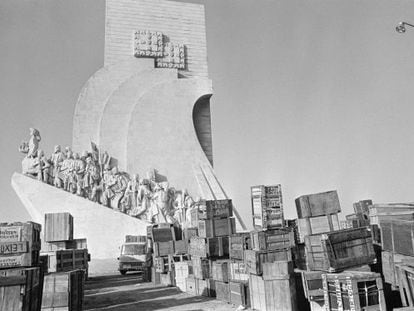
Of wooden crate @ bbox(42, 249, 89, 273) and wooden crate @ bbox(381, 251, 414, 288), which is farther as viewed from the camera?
wooden crate @ bbox(42, 249, 89, 273)

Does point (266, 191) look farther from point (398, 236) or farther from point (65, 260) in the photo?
point (65, 260)

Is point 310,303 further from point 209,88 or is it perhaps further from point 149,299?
point 209,88

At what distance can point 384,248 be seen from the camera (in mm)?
5977

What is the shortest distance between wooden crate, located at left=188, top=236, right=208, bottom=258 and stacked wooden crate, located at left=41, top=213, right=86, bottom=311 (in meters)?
2.39

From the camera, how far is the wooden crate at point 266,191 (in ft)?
24.7

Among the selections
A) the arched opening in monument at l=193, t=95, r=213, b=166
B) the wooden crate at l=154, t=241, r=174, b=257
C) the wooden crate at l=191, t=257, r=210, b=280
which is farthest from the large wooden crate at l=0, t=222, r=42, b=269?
the arched opening in monument at l=193, t=95, r=213, b=166

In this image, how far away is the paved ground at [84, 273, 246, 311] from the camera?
7129 mm

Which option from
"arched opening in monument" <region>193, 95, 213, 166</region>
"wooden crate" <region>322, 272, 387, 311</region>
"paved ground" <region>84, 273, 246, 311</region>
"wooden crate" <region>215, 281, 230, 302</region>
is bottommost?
"paved ground" <region>84, 273, 246, 311</region>

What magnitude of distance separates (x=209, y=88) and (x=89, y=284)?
59.3 feet

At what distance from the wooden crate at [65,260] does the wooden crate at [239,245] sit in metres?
3.58

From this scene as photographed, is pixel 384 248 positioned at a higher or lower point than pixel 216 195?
lower

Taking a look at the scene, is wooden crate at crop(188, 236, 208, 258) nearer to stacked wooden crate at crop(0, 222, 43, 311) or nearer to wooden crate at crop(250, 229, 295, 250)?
wooden crate at crop(250, 229, 295, 250)

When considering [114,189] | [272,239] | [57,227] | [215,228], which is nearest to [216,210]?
[215,228]

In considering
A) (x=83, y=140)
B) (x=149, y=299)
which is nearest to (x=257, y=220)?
(x=149, y=299)
